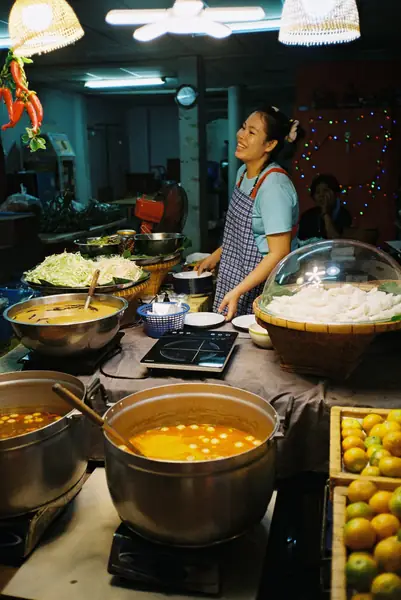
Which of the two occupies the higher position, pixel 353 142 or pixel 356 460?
pixel 353 142

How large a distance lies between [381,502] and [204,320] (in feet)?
5.08

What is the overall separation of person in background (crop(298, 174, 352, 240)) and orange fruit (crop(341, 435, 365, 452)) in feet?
18.0

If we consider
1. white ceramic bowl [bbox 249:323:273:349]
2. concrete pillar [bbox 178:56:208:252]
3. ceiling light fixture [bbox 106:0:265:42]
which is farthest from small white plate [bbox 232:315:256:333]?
concrete pillar [bbox 178:56:208:252]

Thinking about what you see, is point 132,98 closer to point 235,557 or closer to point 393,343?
point 393,343

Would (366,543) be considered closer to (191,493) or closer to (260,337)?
(191,493)

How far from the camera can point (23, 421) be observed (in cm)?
177

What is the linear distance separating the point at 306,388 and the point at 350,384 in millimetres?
183

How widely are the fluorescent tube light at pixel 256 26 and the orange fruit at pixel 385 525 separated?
653 centimetres

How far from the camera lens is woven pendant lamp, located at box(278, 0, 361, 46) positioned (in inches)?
112

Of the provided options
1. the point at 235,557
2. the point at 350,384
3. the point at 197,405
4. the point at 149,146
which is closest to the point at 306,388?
the point at 350,384

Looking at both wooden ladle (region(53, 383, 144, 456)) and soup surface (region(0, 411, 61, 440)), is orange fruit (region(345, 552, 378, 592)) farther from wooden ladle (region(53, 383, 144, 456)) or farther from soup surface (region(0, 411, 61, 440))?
soup surface (region(0, 411, 61, 440))

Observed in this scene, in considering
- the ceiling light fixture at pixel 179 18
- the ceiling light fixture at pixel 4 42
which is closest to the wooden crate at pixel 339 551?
the ceiling light fixture at pixel 179 18

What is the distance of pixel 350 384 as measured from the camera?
6.91 feet

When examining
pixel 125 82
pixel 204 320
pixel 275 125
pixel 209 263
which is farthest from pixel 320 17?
pixel 125 82
